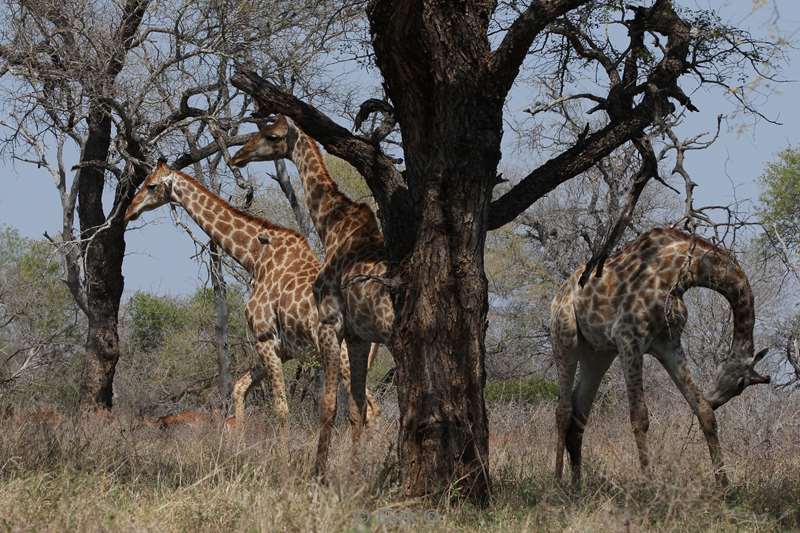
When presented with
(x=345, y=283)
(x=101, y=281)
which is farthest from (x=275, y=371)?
(x=101, y=281)

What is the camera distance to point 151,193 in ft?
41.6

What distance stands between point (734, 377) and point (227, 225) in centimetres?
579

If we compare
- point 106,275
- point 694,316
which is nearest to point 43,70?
point 106,275

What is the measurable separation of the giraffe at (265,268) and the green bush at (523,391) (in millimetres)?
7194

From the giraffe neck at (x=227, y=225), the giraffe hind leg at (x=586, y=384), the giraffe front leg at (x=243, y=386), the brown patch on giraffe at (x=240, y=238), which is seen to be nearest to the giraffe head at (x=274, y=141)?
the giraffe neck at (x=227, y=225)

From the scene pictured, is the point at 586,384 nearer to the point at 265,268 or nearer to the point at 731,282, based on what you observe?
the point at 731,282

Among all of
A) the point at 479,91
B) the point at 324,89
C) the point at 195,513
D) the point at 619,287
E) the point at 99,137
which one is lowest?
the point at 195,513

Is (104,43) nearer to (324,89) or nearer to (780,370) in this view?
(324,89)

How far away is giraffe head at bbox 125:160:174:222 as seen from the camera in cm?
1262

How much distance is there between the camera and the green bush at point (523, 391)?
743 inches

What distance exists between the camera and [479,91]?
758 cm

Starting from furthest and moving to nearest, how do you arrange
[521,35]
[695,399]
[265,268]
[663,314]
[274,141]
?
[265,268], [274,141], [663,314], [695,399], [521,35]

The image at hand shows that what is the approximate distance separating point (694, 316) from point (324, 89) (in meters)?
8.46

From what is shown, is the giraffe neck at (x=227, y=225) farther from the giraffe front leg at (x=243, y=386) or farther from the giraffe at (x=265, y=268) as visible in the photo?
the giraffe front leg at (x=243, y=386)
